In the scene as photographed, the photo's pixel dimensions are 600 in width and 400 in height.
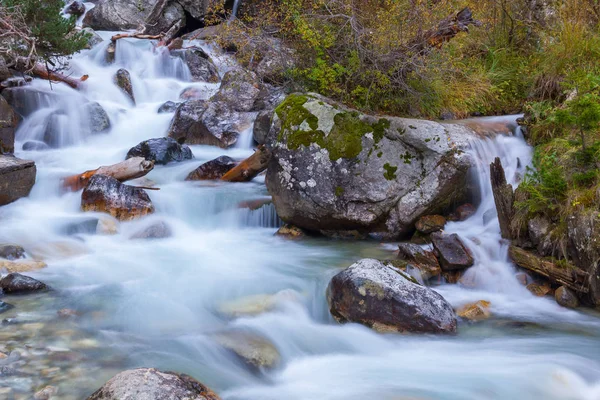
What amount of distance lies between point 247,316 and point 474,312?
221cm

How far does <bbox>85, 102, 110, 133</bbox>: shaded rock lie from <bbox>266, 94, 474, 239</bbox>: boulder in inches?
243

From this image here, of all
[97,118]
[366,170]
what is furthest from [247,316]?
[97,118]

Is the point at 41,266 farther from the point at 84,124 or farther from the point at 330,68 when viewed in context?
the point at 84,124

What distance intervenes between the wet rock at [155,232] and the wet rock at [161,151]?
2851 millimetres

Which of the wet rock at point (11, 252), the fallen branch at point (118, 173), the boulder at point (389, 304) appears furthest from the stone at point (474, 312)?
the fallen branch at point (118, 173)

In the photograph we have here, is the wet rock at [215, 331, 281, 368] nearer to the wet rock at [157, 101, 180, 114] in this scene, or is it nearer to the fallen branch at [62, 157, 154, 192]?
the fallen branch at [62, 157, 154, 192]

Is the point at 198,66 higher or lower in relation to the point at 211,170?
higher

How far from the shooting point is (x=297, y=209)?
23.1 feet

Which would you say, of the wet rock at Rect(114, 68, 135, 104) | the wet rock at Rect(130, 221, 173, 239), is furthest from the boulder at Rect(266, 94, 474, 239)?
the wet rock at Rect(114, 68, 135, 104)

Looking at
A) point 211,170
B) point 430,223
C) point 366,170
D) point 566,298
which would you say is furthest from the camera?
point 211,170

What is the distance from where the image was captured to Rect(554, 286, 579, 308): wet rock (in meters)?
5.00

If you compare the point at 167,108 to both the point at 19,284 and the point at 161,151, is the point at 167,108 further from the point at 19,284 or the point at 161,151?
the point at 19,284

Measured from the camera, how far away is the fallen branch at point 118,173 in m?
8.34

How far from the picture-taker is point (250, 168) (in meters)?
8.86
